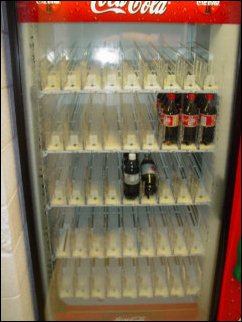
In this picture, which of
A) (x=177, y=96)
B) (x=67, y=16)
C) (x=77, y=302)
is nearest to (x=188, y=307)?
(x=77, y=302)

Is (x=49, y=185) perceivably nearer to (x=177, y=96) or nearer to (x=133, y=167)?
(x=133, y=167)

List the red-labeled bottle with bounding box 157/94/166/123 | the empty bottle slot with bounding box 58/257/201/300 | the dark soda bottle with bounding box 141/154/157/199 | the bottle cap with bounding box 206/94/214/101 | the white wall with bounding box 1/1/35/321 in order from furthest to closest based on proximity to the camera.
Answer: the empty bottle slot with bounding box 58/257/201/300, the dark soda bottle with bounding box 141/154/157/199, the red-labeled bottle with bounding box 157/94/166/123, the bottle cap with bounding box 206/94/214/101, the white wall with bounding box 1/1/35/321

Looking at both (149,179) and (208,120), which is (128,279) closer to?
(149,179)

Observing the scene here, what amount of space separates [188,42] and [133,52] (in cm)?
38

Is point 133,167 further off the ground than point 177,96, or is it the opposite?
point 177,96

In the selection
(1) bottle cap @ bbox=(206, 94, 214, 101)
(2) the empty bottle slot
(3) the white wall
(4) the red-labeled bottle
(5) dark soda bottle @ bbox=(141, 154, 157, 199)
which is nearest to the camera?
(3) the white wall

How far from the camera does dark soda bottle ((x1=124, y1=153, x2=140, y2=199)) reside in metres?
2.32

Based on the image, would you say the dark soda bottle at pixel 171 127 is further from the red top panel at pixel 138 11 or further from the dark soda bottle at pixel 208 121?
→ the red top panel at pixel 138 11

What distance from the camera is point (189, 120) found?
7.13 feet

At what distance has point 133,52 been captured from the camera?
2459 mm

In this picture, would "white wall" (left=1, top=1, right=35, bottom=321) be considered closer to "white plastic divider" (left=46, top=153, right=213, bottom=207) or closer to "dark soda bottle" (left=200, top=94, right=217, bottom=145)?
"white plastic divider" (left=46, top=153, right=213, bottom=207)

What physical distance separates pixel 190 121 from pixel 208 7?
23.9 inches

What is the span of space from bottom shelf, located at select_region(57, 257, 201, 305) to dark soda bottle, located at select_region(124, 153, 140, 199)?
0.58 metres

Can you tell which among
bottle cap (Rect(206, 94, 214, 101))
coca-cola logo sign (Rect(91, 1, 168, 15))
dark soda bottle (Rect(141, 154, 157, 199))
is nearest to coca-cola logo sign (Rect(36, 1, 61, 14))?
coca-cola logo sign (Rect(91, 1, 168, 15))
